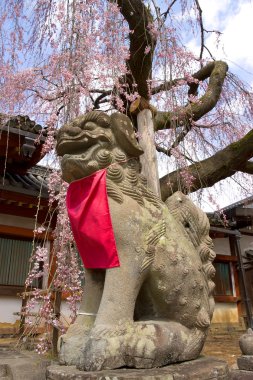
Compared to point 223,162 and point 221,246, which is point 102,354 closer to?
point 223,162

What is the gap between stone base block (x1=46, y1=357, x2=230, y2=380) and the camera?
1533mm

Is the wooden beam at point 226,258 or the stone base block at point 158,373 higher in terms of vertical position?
the wooden beam at point 226,258

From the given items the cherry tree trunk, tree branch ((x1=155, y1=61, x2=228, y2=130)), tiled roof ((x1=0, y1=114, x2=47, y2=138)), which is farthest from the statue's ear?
tiled roof ((x1=0, y1=114, x2=47, y2=138))

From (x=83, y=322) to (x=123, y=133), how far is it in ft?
3.86

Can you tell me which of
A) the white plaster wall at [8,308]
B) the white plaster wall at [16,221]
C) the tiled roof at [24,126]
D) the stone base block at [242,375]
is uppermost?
the tiled roof at [24,126]

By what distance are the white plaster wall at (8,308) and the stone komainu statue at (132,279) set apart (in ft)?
16.5

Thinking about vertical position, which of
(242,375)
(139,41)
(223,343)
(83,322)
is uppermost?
(139,41)

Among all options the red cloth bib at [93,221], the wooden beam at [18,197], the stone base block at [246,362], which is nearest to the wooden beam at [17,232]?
the wooden beam at [18,197]

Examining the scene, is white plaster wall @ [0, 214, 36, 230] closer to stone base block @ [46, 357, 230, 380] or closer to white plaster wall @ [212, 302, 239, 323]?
stone base block @ [46, 357, 230, 380]

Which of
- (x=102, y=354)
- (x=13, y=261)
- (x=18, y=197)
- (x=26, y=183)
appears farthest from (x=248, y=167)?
(x=13, y=261)

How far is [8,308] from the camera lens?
254 inches

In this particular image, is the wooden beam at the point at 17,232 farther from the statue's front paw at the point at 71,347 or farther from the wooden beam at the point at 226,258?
the wooden beam at the point at 226,258

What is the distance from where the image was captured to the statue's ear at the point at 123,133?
212cm

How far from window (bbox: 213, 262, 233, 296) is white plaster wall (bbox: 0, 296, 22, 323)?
6.51 meters
